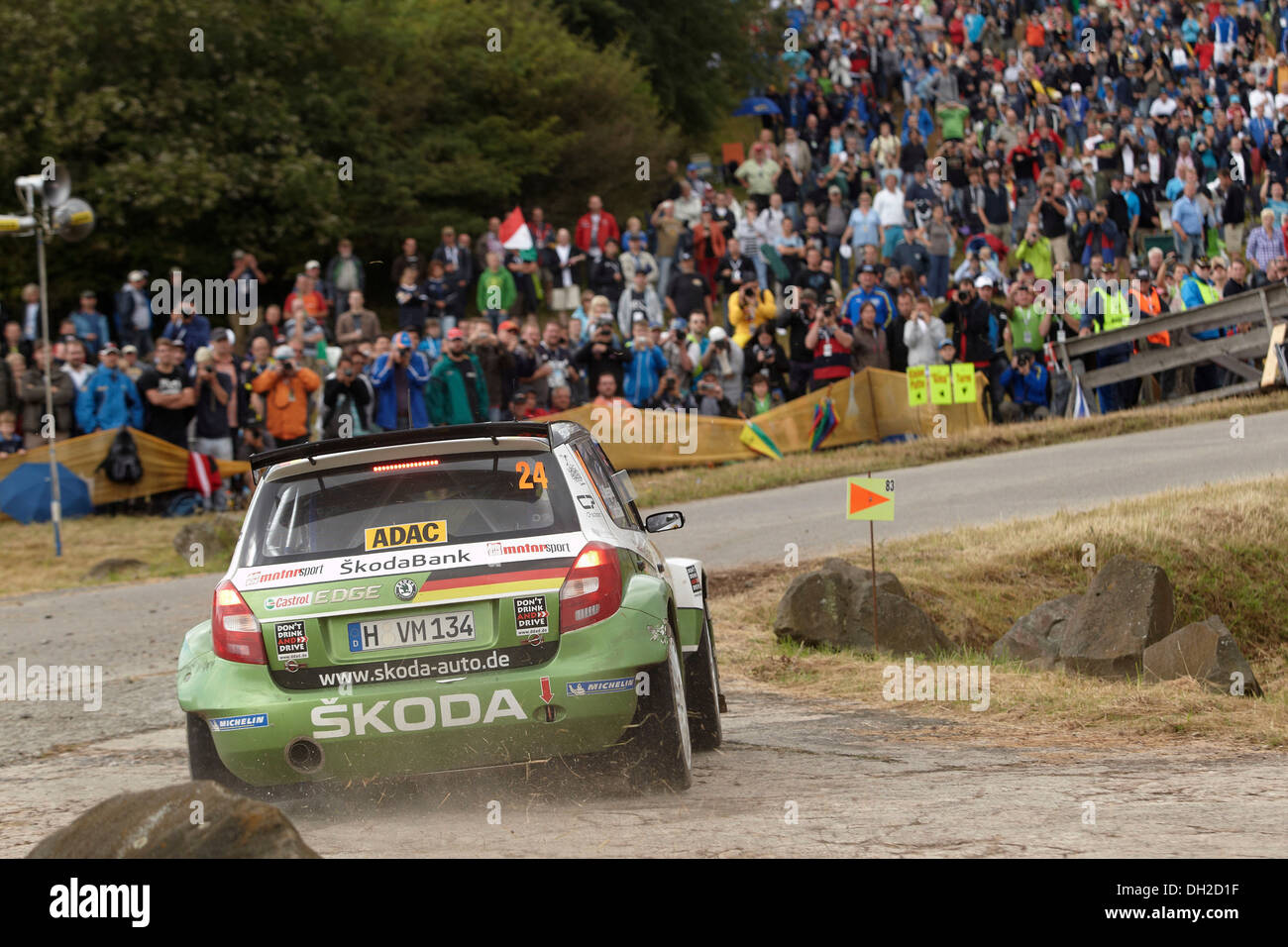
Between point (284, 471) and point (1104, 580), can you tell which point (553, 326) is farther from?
point (284, 471)

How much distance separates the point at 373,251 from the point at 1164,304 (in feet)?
53.2

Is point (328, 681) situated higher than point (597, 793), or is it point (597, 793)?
point (328, 681)

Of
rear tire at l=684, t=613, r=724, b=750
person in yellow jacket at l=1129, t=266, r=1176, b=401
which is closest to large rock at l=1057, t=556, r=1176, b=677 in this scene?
rear tire at l=684, t=613, r=724, b=750

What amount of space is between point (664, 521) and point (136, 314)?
1651 cm

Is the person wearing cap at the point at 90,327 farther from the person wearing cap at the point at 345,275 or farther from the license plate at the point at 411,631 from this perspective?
the license plate at the point at 411,631

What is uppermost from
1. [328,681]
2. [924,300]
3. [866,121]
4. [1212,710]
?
[866,121]

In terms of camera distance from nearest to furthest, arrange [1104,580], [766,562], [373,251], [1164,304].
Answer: [1104,580] → [766,562] → [1164,304] → [373,251]

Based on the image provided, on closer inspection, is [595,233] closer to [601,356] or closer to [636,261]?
[636,261]

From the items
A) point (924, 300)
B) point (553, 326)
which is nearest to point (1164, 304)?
point (924, 300)

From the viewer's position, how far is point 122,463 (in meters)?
19.9

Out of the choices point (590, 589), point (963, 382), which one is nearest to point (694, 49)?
point (963, 382)

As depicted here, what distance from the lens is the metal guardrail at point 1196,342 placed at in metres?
22.3

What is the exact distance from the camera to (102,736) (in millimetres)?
9445

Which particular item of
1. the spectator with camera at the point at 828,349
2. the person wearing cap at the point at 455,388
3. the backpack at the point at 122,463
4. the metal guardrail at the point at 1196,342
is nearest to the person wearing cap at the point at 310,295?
the person wearing cap at the point at 455,388
